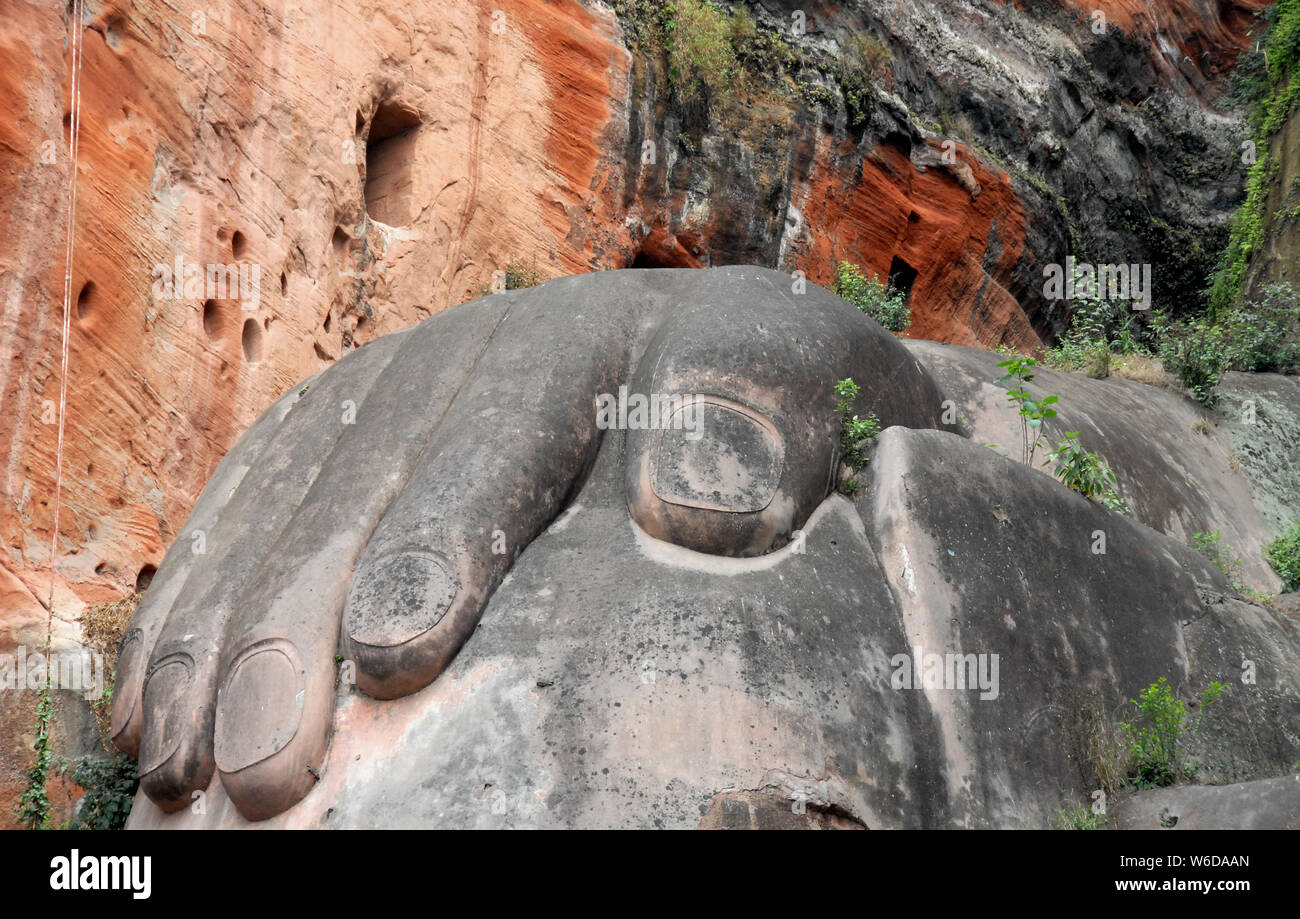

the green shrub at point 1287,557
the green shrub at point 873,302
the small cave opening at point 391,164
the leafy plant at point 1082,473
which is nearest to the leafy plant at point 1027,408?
the leafy plant at point 1082,473

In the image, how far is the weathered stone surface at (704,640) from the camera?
4.86 meters

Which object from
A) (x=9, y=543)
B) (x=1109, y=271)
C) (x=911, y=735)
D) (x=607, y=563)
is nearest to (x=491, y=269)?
(x=9, y=543)

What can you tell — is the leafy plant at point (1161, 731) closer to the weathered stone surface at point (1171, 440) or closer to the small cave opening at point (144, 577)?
the weathered stone surface at point (1171, 440)

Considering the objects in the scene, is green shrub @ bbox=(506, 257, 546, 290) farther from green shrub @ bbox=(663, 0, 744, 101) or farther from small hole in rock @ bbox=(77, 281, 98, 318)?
small hole in rock @ bbox=(77, 281, 98, 318)

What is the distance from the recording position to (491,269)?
41.1 feet

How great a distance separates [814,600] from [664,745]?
3.21 feet

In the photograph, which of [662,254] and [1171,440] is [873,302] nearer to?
[1171,440]

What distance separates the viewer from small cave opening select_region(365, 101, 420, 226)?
12.0 m

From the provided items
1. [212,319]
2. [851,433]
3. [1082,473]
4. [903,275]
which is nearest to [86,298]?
[212,319]

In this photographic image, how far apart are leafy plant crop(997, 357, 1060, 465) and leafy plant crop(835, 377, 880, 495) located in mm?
1082

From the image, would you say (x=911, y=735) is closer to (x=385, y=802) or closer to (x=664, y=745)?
(x=664, y=745)

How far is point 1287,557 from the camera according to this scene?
8297 millimetres

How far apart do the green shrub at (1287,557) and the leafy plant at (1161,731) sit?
2.63 metres

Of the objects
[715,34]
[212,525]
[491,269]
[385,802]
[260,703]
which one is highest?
[715,34]
